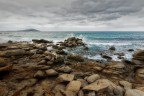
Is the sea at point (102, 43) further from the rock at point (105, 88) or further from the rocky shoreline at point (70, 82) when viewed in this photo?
the rock at point (105, 88)

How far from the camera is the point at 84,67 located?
37.3ft

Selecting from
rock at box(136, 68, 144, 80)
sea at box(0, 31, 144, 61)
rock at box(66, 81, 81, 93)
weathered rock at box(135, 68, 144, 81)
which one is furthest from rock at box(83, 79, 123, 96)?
sea at box(0, 31, 144, 61)

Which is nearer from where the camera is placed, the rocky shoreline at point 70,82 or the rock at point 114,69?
the rocky shoreline at point 70,82

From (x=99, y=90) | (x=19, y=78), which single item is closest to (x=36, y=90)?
(x=19, y=78)

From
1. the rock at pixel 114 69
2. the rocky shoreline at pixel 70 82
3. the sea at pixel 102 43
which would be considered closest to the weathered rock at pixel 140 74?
the rocky shoreline at pixel 70 82

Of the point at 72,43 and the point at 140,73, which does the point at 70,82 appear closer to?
the point at 140,73

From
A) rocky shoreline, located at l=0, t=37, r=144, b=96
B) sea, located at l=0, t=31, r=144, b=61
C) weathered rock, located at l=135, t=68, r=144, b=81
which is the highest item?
rocky shoreline, located at l=0, t=37, r=144, b=96

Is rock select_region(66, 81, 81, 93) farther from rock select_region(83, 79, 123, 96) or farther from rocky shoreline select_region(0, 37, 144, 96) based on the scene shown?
rock select_region(83, 79, 123, 96)

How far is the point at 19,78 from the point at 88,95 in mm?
4152

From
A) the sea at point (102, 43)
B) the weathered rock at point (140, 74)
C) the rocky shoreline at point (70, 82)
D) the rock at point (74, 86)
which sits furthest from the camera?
the sea at point (102, 43)

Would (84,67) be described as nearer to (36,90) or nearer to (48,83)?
(48,83)

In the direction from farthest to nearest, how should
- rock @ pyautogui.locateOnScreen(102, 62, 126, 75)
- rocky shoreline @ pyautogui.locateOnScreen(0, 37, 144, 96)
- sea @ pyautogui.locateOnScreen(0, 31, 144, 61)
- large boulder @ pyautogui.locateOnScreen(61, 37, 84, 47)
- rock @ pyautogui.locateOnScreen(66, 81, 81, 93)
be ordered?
1. large boulder @ pyautogui.locateOnScreen(61, 37, 84, 47)
2. sea @ pyautogui.locateOnScreen(0, 31, 144, 61)
3. rock @ pyautogui.locateOnScreen(102, 62, 126, 75)
4. rock @ pyautogui.locateOnScreen(66, 81, 81, 93)
5. rocky shoreline @ pyautogui.locateOnScreen(0, 37, 144, 96)

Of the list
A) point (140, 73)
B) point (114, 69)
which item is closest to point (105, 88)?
point (114, 69)

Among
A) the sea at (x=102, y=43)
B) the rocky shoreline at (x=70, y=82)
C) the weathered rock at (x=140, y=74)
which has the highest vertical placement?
the rocky shoreline at (x=70, y=82)
